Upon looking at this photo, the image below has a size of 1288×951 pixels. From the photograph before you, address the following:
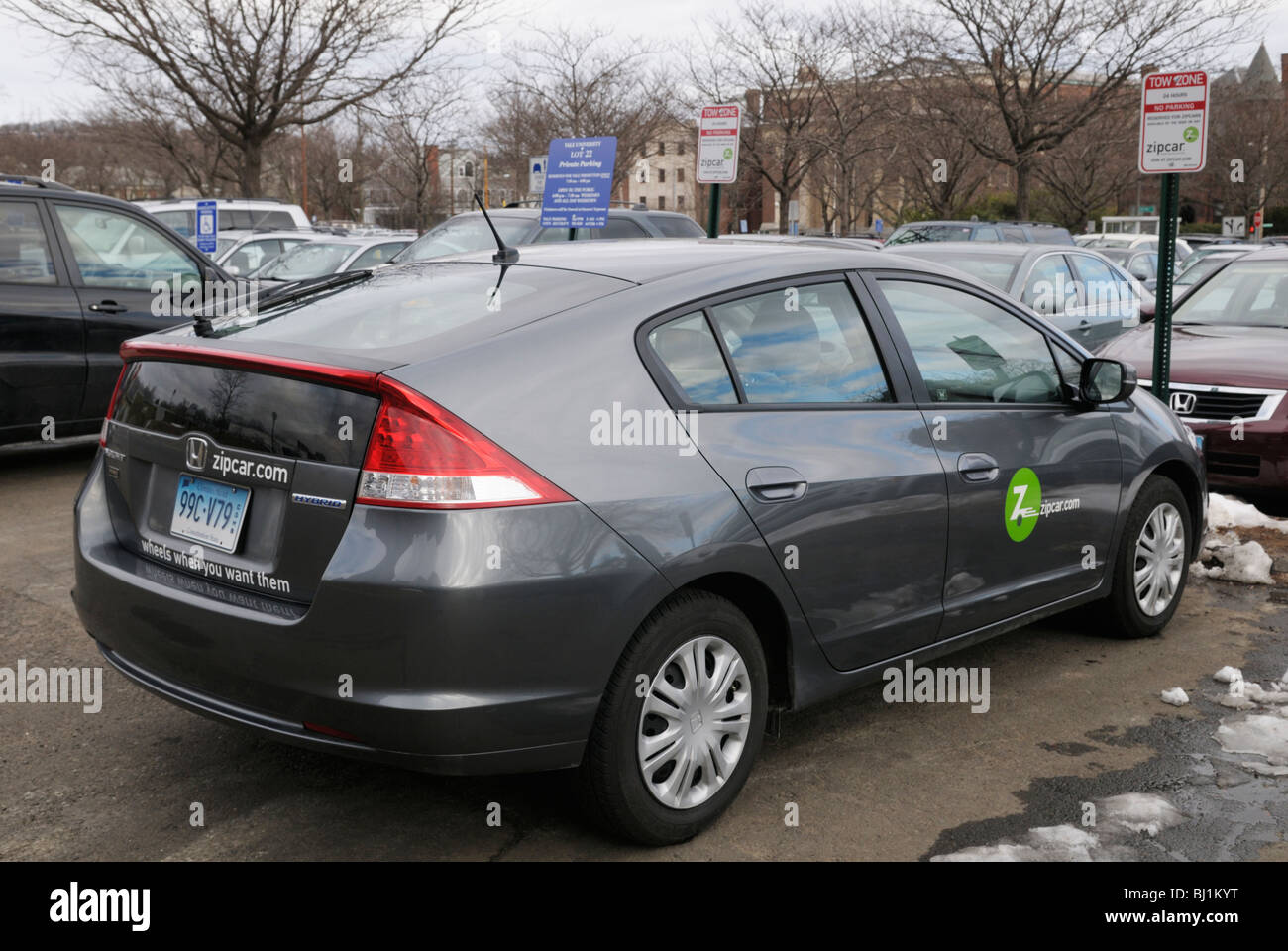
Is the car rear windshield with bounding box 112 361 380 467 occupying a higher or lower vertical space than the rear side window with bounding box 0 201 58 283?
lower

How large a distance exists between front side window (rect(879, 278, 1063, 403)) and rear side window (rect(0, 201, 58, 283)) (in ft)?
20.0

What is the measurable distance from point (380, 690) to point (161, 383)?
3.95 ft

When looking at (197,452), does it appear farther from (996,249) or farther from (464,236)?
(464,236)

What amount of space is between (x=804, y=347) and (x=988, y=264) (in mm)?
6740

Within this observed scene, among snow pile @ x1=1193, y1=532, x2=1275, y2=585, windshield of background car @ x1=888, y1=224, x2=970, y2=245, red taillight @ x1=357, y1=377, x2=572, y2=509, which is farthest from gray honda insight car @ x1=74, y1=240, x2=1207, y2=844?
windshield of background car @ x1=888, y1=224, x2=970, y2=245

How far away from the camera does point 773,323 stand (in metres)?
3.96

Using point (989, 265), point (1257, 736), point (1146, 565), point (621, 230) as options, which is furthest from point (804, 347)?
point (621, 230)

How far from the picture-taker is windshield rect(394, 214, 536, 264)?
11.8m

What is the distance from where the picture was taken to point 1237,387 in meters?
7.62

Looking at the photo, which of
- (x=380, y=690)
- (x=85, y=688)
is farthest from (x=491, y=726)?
(x=85, y=688)

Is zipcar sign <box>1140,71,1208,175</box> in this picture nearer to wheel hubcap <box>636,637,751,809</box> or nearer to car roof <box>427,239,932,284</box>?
car roof <box>427,239,932,284</box>

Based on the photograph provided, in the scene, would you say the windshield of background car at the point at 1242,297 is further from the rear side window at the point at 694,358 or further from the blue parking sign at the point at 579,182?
the rear side window at the point at 694,358

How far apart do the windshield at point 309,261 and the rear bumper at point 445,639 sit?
458 inches

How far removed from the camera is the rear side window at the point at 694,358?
3.60m
